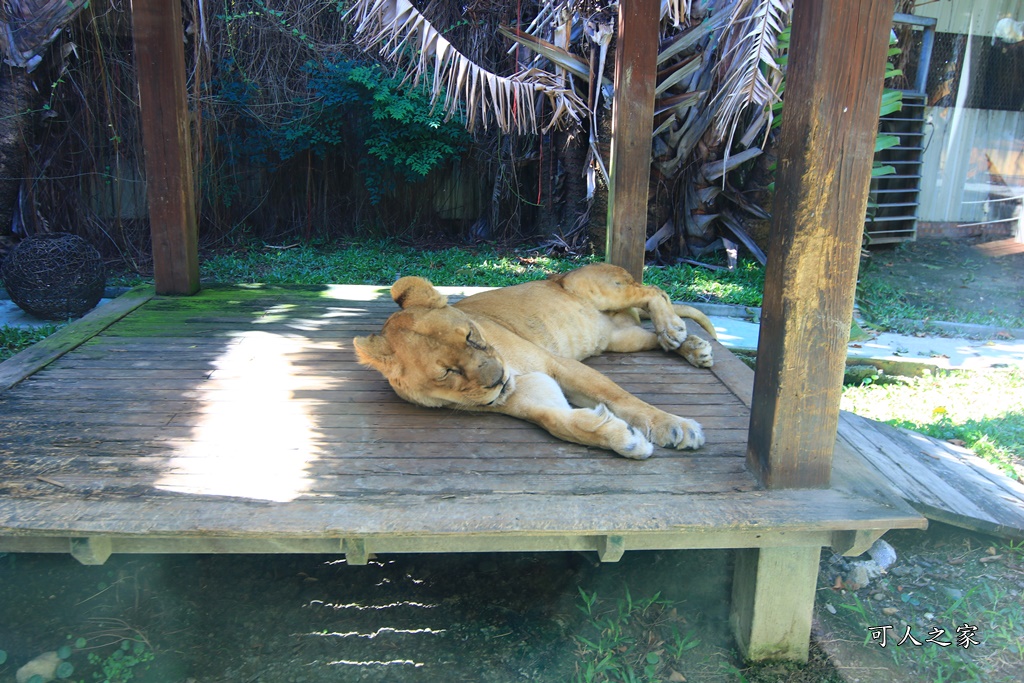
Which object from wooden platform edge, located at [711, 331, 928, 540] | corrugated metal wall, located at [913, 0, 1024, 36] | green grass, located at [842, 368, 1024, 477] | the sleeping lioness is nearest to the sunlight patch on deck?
the sleeping lioness

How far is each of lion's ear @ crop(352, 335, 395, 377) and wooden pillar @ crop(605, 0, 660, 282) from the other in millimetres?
2540

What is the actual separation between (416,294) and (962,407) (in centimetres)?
450

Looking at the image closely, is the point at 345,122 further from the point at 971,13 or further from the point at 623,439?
the point at 971,13

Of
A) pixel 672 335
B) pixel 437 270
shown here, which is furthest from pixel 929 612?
pixel 437 270

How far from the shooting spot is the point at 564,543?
2736mm

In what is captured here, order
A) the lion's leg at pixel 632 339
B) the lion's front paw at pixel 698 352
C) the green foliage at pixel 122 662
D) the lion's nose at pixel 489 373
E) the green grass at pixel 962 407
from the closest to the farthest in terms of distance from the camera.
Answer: the green foliage at pixel 122 662 → the lion's nose at pixel 489 373 → the lion's front paw at pixel 698 352 → the lion's leg at pixel 632 339 → the green grass at pixel 962 407

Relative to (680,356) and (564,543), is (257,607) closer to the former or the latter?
(564,543)

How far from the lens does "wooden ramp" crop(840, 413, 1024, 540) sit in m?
3.43

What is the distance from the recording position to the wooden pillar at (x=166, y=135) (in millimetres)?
5125

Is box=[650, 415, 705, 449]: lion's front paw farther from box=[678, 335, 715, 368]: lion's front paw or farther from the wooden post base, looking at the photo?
box=[678, 335, 715, 368]: lion's front paw

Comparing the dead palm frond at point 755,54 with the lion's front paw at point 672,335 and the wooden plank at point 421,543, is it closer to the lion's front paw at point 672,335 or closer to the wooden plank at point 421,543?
the lion's front paw at point 672,335

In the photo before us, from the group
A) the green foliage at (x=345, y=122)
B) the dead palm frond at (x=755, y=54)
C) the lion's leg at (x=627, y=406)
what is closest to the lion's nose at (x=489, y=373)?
the lion's leg at (x=627, y=406)

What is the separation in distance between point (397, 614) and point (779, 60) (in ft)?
23.7

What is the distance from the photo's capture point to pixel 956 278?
9938 millimetres
